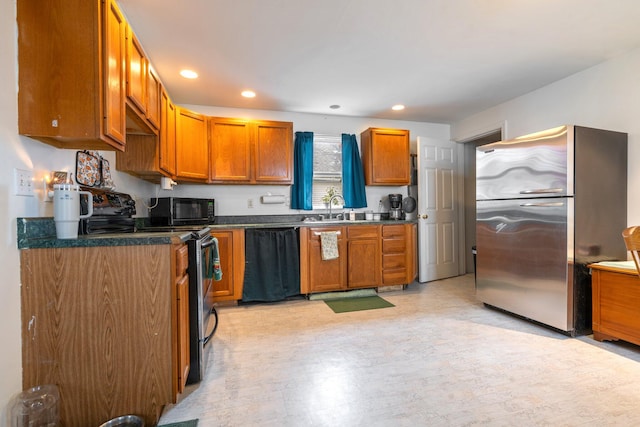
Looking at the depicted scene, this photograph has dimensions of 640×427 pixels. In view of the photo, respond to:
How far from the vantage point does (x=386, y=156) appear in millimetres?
4145

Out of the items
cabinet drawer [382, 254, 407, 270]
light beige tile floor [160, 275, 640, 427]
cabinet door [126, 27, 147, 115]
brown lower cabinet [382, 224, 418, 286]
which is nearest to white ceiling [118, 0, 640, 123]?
cabinet door [126, 27, 147, 115]

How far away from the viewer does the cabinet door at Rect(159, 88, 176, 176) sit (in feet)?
8.57

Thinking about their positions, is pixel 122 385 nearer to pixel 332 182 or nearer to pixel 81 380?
pixel 81 380

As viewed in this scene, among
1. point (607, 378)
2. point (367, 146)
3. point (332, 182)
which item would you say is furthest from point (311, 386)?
point (367, 146)

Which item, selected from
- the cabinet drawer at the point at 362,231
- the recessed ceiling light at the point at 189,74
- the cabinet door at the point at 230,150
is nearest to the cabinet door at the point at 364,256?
the cabinet drawer at the point at 362,231

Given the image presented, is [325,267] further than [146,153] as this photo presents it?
Yes

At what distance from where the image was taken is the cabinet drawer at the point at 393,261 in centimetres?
381

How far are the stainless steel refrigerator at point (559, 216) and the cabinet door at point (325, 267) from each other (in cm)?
168

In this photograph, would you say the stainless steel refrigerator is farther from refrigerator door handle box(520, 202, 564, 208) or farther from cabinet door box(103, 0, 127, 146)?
cabinet door box(103, 0, 127, 146)

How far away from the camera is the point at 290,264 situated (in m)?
3.46

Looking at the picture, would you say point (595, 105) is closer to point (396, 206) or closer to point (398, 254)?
point (396, 206)

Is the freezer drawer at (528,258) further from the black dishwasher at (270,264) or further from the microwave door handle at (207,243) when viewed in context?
the microwave door handle at (207,243)

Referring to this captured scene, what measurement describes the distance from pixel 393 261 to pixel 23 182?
3.46 metres

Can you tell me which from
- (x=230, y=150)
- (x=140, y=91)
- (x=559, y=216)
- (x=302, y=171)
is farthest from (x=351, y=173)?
(x=140, y=91)
